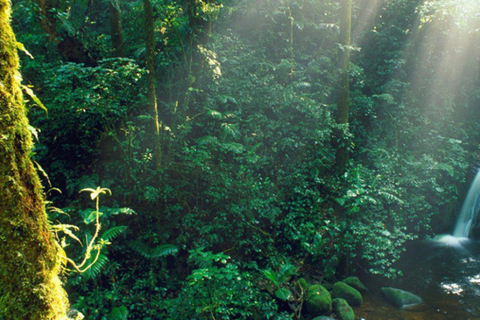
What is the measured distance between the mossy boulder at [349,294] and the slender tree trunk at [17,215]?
21.9 feet

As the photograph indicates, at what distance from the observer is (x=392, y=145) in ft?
35.4

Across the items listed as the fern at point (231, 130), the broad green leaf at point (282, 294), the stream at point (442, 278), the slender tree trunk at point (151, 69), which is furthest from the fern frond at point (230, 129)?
the stream at point (442, 278)

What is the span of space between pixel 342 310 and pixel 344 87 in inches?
245

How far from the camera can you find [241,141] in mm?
8633

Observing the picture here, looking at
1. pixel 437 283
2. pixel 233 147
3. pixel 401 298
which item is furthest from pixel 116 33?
pixel 437 283

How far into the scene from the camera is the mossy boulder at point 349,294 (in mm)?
7281

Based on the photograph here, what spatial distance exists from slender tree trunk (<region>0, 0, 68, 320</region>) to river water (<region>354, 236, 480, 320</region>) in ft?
22.2

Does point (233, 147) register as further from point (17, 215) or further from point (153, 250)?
point (17, 215)

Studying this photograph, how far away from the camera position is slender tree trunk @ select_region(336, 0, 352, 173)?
9430mm

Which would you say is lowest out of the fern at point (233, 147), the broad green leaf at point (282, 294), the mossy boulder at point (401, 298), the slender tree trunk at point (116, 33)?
the mossy boulder at point (401, 298)

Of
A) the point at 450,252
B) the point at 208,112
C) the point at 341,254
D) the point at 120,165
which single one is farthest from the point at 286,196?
the point at 450,252

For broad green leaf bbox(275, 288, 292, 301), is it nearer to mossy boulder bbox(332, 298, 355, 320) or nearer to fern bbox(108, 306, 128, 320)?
mossy boulder bbox(332, 298, 355, 320)

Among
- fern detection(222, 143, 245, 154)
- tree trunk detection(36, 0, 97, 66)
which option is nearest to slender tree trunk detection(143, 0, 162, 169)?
fern detection(222, 143, 245, 154)

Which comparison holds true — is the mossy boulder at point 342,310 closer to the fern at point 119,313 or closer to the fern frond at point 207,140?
the fern at point 119,313
